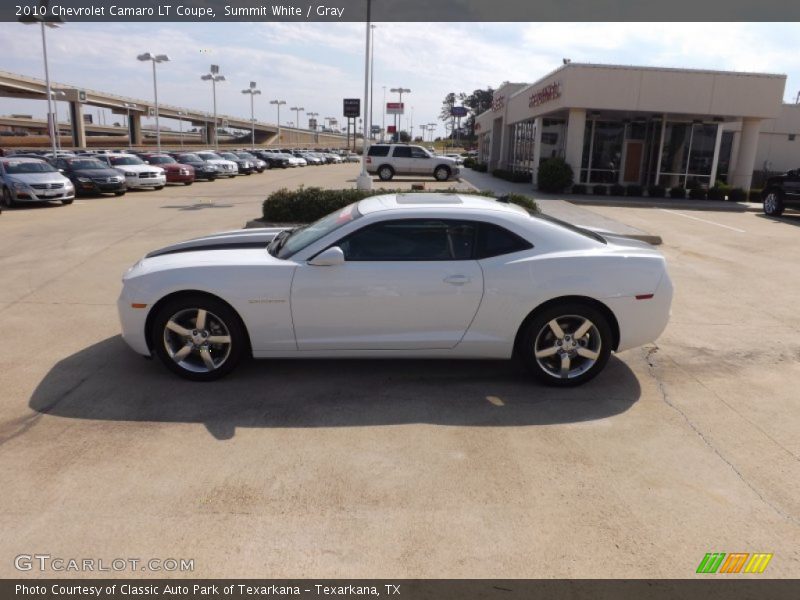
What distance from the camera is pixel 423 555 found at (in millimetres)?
3057

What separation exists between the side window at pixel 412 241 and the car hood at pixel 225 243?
1056 mm

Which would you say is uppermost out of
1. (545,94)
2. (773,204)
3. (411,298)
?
(545,94)

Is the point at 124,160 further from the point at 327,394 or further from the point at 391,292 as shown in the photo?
the point at 391,292

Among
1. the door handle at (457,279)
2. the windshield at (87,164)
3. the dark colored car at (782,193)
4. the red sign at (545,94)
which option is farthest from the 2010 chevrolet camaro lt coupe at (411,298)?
the red sign at (545,94)

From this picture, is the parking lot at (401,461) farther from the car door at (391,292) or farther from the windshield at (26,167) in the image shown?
the windshield at (26,167)

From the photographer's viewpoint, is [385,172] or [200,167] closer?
[385,172]

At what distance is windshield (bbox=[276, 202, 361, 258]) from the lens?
5.12 metres

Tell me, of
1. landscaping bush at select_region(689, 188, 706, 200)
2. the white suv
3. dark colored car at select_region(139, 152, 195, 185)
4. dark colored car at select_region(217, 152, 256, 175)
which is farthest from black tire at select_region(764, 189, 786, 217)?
dark colored car at select_region(217, 152, 256, 175)

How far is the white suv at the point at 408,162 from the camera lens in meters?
32.9

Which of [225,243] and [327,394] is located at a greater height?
[225,243]

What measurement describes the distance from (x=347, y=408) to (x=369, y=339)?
1.94 ft

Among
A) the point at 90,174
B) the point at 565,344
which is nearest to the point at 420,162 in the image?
the point at 90,174

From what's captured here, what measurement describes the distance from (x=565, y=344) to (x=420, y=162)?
2904cm

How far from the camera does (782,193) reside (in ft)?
63.4
